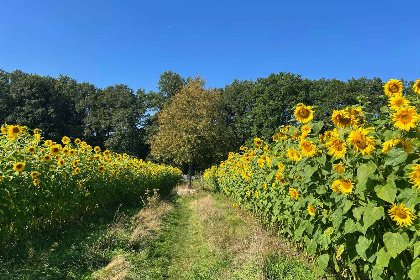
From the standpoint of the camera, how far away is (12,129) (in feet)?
14.2

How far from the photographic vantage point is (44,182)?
15.8 feet

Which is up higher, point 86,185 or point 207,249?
point 86,185

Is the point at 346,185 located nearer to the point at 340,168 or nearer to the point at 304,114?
the point at 340,168

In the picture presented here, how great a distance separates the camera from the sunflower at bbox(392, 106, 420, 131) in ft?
5.81

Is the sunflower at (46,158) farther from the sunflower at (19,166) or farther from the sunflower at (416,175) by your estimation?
the sunflower at (416,175)

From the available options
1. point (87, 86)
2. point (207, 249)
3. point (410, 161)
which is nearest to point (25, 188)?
point (207, 249)

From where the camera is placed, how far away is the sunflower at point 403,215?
5.84 ft

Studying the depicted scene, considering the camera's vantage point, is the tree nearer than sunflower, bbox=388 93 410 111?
No

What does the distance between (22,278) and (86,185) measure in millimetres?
3486

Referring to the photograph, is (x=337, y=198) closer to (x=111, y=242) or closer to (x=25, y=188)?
(x=111, y=242)

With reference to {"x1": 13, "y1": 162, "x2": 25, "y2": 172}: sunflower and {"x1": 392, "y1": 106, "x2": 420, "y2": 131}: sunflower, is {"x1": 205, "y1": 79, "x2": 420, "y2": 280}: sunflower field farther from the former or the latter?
{"x1": 13, "y1": 162, "x2": 25, "y2": 172}: sunflower

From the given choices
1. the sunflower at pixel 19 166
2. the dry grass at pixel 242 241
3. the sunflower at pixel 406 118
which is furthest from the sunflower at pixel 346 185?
the sunflower at pixel 19 166

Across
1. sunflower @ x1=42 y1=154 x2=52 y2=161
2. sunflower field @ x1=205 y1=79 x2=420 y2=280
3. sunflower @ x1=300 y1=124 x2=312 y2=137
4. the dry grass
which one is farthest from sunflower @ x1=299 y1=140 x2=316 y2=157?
sunflower @ x1=42 y1=154 x2=52 y2=161

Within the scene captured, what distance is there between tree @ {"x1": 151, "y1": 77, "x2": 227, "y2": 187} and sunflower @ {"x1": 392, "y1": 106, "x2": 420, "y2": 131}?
782 inches
